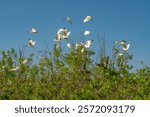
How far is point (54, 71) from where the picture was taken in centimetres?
1184

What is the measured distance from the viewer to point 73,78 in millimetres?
10883

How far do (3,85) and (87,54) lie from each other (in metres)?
1.72

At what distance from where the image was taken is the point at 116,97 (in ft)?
30.2

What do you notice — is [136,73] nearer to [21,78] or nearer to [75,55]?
[75,55]

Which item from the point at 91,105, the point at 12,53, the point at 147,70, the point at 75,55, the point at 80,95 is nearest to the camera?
the point at 91,105

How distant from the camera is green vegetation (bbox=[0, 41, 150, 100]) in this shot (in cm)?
934

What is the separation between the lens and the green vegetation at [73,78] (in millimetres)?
9344

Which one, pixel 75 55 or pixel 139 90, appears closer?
pixel 139 90

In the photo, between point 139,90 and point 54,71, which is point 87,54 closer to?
point 54,71

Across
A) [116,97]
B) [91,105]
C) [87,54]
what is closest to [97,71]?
[87,54]

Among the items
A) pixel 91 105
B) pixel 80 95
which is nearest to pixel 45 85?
pixel 80 95

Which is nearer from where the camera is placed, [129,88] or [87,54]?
[129,88]

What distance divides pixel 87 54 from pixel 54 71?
82 centimetres

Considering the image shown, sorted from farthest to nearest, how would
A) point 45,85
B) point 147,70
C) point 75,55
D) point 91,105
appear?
point 75,55 → point 45,85 → point 147,70 → point 91,105
